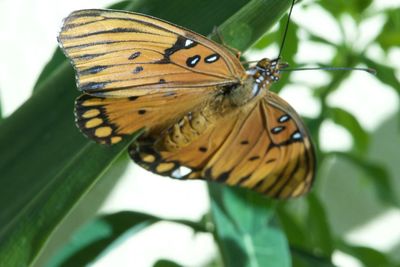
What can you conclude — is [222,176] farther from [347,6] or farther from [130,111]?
[347,6]

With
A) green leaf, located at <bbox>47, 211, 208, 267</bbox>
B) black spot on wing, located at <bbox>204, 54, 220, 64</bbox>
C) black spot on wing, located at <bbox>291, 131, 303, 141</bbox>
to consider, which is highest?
black spot on wing, located at <bbox>291, 131, 303, 141</bbox>

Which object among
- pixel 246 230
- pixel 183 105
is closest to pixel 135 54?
pixel 183 105

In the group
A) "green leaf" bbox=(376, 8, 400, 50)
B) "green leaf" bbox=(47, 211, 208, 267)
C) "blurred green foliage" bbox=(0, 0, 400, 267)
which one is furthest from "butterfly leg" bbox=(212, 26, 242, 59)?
"green leaf" bbox=(376, 8, 400, 50)

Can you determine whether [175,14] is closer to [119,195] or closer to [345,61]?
[345,61]

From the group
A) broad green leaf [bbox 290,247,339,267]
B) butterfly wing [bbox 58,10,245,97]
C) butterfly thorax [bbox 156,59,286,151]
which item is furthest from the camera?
broad green leaf [bbox 290,247,339,267]

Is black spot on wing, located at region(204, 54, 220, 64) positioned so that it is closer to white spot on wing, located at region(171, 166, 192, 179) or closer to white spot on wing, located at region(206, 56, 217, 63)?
white spot on wing, located at region(206, 56, 217, 63)

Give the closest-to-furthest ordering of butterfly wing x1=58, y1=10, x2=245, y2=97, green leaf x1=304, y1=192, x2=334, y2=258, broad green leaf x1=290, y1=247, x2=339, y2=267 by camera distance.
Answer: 1. butterfly wing x1=58, y1=10, x2=245, y2=97
2. broad green leaf x1=290, y1=247, x2=339, y2=267
3. green leaf x1=304, y1=192, x2=334, y2=258

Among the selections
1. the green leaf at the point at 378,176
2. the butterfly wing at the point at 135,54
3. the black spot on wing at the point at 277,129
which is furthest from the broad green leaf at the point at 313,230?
the butterfly wing at the point at 135,54
